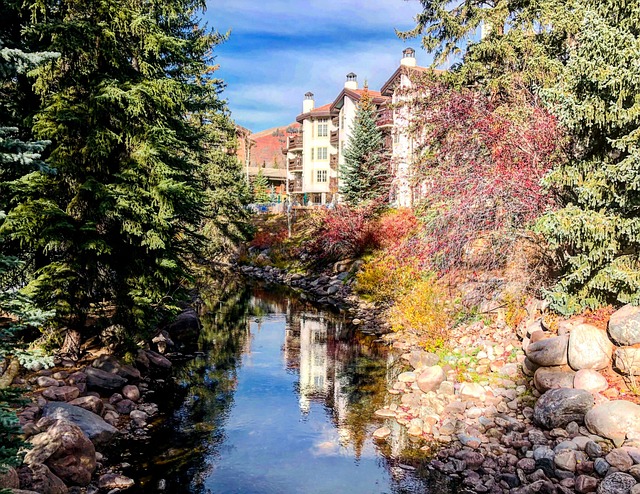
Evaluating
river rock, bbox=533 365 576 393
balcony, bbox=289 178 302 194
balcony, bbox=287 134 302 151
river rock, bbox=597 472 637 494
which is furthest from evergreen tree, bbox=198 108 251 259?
balcony, bbox=287 134 302 151

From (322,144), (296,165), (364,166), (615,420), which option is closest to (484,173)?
(615,420)

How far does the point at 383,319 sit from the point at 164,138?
12.9m

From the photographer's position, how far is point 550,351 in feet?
38.1

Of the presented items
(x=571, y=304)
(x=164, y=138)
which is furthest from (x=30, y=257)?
(x=571, y=304)

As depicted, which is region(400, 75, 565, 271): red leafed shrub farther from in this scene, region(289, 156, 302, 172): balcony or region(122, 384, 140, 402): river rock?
region(289, 156, 302, 172): balcony

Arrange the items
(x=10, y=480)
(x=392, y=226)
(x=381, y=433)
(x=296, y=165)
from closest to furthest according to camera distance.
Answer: (x=10, y=480) → (x=381, y=433) → (x=392, y=226) → (x=296, y=165)

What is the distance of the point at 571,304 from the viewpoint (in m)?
12.2

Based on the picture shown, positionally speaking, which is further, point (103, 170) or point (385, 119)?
point (385, 119)

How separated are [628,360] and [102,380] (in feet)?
38.7

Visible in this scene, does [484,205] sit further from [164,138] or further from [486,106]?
[164,138]

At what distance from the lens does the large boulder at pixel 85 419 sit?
10.2 metres

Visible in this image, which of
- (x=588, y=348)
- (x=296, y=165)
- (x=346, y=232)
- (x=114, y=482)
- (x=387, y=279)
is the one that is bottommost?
(x=114, y=482)

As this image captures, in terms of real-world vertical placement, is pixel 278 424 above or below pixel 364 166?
below

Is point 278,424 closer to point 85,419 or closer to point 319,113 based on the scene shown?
point 85,419
